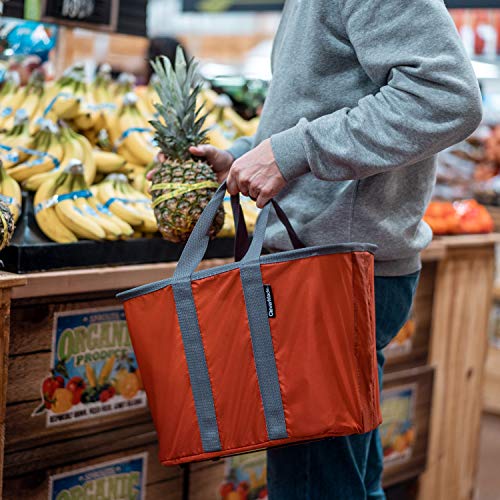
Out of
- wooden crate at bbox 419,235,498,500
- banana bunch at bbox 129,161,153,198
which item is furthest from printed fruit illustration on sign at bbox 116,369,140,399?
wooden crate at bbox 419,235,498,500

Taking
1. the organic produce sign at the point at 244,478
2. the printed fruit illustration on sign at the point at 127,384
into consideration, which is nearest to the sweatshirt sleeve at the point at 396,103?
the printed fruit illustration on sign at the point at 127,384

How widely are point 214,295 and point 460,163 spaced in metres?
4.69

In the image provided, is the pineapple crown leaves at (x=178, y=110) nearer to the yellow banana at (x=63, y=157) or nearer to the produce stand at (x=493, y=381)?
the yellow banana at (x=63, y=157)

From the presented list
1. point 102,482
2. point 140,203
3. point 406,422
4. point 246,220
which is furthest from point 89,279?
point 406,422

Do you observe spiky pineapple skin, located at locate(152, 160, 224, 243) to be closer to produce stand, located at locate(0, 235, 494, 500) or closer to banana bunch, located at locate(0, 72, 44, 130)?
produce stand, located at locate(0, 235, 494, 500)

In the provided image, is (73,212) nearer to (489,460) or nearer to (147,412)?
(147,412)

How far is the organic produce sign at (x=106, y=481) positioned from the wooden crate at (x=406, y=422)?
1125 mm

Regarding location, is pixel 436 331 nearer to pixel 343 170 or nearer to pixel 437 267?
pixel 437 267

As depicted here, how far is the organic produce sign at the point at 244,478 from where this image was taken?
276cm

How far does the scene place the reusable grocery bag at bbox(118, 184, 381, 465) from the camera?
167 centimetres

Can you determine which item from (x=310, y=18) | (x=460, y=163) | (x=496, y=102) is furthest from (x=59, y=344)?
(x=496, y=102)

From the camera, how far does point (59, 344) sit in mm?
2291

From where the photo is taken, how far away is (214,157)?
2150 mm

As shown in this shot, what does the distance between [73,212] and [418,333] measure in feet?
5.38
